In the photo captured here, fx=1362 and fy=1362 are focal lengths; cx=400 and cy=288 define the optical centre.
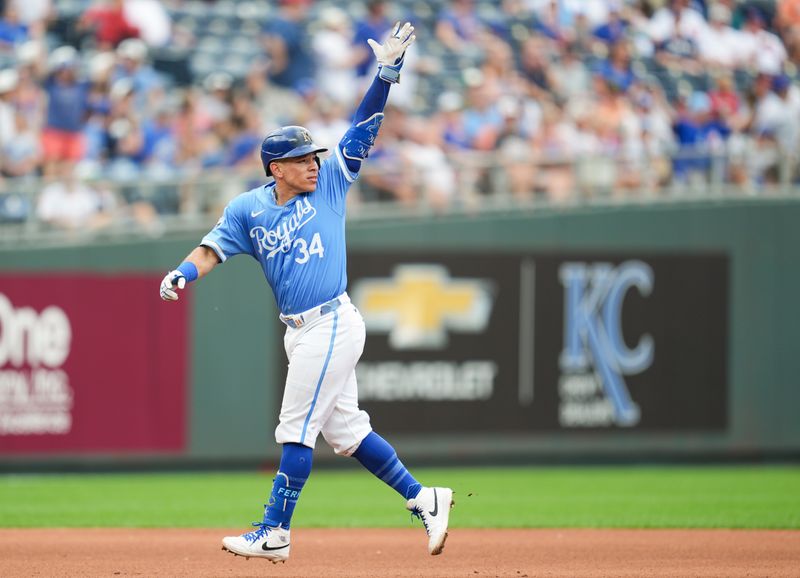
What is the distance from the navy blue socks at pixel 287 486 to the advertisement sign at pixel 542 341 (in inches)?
285

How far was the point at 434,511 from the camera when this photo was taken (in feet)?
21.4

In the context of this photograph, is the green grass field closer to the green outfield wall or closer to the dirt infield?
the green outfield wall

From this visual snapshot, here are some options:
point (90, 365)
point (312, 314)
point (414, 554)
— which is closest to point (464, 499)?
point (414, 554)

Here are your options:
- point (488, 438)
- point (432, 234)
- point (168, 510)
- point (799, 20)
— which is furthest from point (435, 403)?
point (799, 20)

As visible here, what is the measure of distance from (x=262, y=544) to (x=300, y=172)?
5.75 ft

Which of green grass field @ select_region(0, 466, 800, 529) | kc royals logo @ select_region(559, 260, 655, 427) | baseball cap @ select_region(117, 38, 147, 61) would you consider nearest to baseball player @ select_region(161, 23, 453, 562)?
green grass field @ select_region(0, 466, 800, 529)

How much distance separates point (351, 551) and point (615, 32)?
31.6 feet

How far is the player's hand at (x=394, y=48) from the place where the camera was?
6562mm

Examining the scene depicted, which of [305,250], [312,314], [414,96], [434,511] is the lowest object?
[434,511]

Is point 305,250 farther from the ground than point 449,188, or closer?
closer

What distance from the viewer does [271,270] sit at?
650 cm

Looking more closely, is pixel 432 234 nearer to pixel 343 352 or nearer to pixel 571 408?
pixel 571 408

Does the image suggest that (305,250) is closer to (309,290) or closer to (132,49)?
(309,290)

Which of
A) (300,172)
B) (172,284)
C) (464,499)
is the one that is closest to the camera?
(172,284)
